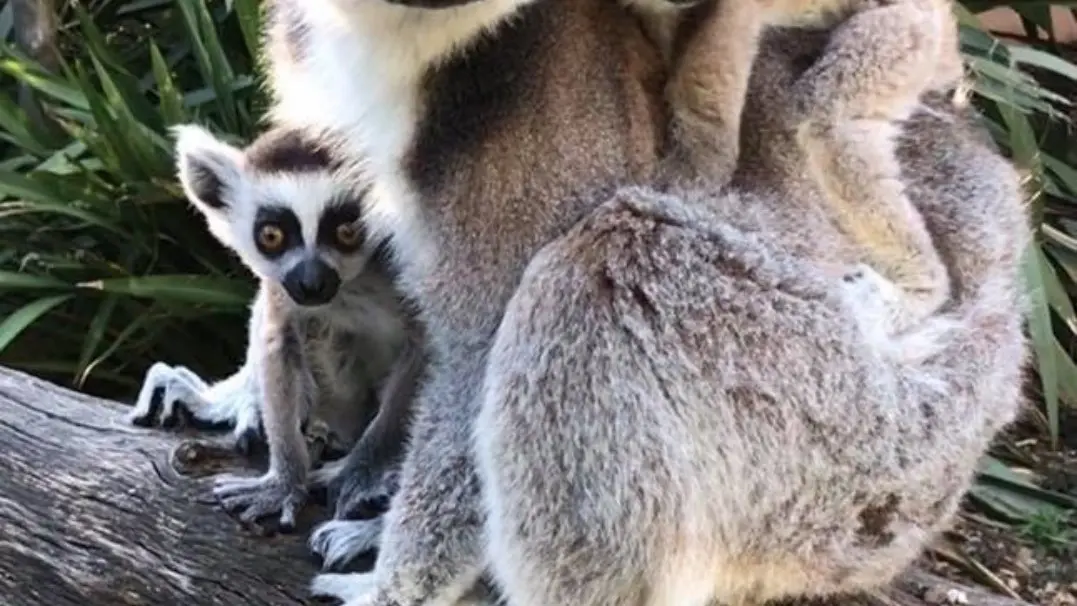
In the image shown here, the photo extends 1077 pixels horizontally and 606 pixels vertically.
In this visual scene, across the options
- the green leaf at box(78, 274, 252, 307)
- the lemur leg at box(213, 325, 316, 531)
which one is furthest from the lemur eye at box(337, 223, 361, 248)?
the green leaf at box(78, 274, 252, 307)

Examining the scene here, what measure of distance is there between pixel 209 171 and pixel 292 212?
305 millimetres

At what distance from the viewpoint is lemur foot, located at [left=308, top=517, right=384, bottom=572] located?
3.10 meters

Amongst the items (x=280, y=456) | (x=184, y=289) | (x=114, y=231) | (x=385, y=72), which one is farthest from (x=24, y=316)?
(x=385, y=72)

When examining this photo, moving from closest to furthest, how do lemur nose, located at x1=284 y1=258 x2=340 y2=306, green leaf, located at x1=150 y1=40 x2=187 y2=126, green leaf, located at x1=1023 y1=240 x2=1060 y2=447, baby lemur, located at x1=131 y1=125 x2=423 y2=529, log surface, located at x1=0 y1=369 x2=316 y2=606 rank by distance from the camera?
log surface, located at x1=0 y1=369 x2=316 y2=606, baby lemur, located at x1=131 y1=125 x2=423 y2=529, lemur nose, located at x1=284 y1=258 x2=340 y2=306, green leaf, located at x1=1023 y1=240 x2=1060 y2=447, green leaf, located at x1=150 y1=40 x2=187 y2=126

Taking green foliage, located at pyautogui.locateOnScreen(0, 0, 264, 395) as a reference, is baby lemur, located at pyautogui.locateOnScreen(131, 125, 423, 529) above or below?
above

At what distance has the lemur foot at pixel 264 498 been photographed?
3.22 meters

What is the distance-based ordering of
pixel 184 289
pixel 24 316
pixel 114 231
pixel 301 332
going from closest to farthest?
pixel 301 332
pixel 184 289
pixel 24 316
pixel 114 231

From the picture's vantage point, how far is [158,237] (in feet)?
17.7

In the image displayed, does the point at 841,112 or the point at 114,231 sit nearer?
the point at 841,112

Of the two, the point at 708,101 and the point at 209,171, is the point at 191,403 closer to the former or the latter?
the point at 209,171

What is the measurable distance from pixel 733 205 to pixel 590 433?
527mm

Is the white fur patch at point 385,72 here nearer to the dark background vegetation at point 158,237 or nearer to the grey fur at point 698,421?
the grey fur at point 698,421

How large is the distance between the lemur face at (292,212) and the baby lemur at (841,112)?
811mm

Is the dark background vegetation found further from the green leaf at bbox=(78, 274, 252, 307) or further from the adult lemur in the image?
the adult lemur
